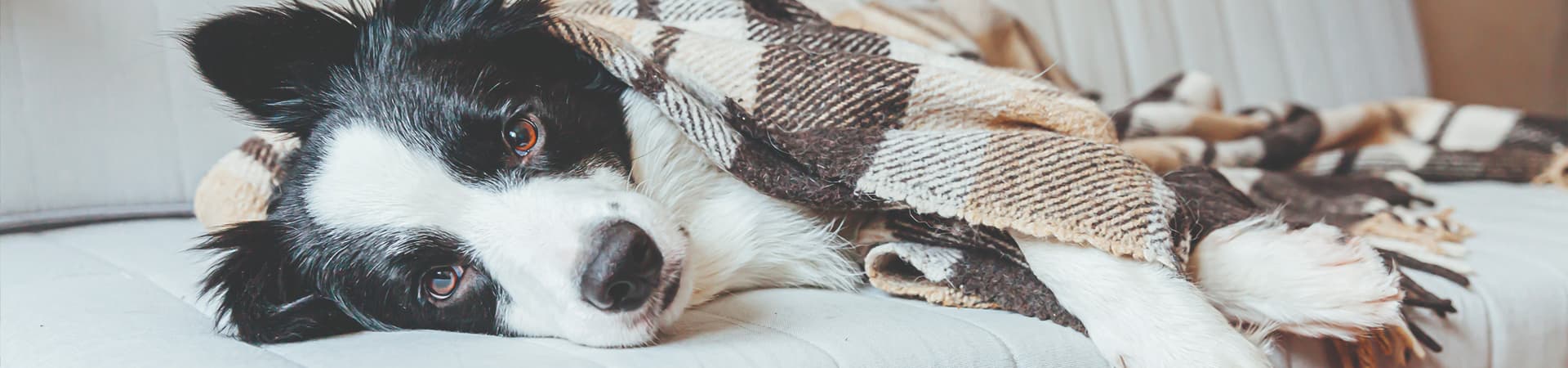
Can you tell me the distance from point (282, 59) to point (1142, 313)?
0.91 metres

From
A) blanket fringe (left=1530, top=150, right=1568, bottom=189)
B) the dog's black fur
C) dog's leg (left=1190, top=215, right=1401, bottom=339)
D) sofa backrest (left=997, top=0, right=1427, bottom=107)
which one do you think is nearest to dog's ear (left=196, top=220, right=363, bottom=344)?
the dog's black fur

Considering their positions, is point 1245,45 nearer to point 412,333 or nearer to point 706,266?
point 706,266

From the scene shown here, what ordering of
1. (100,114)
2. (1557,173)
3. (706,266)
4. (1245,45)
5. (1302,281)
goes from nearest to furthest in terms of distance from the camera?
1. (1302,281)
2. (706,266)
3. (100,114)
4. (1557,173)
5. (1245,45)

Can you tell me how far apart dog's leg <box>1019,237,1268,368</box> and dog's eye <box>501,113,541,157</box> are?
506 mm

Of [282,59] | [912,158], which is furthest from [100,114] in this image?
[912,158]

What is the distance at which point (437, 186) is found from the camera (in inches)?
34.7

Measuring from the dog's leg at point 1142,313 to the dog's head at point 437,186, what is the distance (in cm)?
36

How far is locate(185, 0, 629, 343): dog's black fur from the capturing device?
0.90 metres

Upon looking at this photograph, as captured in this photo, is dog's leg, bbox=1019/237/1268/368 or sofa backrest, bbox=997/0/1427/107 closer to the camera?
dog's leg, bbox=1019/237/1268/368

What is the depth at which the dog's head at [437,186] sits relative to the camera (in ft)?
2.70

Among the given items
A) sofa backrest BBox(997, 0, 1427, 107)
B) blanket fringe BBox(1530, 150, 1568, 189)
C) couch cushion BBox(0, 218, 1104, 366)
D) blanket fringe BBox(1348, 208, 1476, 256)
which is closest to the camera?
couch cushion BBox(0, 218, 1104, 366)

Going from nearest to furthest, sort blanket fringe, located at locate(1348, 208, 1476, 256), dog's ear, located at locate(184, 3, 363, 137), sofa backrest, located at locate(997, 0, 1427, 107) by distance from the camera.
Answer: dog's ear, located at locate(184, 3, 363, 137), blanket fringe, located at locate(1348, 208, 1476, 256), sofa backrest, located at locate(997, 0, 1427, 107)

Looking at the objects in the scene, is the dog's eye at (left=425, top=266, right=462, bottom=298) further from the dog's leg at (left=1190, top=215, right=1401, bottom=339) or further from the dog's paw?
the dog's leg at (left=1190, top=215, right=1401, bottom=339)

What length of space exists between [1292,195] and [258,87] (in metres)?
1.39
